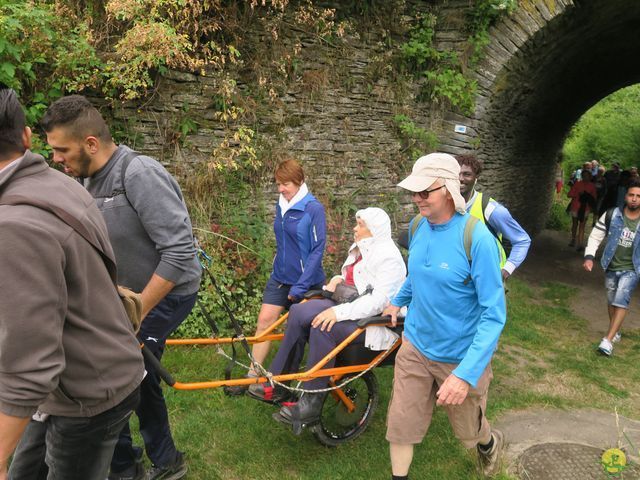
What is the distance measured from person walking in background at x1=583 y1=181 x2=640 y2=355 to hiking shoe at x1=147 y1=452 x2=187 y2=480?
183 inches

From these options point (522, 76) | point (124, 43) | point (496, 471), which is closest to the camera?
point (496, 471)

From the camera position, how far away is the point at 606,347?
6.04m

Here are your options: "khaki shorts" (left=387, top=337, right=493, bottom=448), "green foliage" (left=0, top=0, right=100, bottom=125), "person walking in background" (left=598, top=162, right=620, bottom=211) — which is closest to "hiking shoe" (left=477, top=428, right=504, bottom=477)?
"khaki shorts" (left=387, top=337, right=493, bottom=448)

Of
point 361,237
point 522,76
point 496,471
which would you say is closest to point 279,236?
point 361,237

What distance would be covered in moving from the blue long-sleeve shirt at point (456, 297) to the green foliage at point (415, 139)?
4955 millimetres

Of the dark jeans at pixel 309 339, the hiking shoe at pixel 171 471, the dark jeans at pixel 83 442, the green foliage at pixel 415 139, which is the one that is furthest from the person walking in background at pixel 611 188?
the dark jeans at pixel 83 442

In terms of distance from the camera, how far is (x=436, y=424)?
4.06 m

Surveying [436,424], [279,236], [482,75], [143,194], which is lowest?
[436,424]

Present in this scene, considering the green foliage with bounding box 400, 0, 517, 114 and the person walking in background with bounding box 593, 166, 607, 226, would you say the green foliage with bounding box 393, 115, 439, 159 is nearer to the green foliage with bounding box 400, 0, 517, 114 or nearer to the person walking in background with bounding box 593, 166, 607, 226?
the green foliage with bounding box 400, 0, 517, 114

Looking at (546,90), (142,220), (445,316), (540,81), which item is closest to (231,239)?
(142,220)

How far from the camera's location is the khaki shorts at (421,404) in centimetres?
300

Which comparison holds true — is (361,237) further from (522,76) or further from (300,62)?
(522,76)

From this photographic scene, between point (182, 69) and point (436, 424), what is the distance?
4553mm

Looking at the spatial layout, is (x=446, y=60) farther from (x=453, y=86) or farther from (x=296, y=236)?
(x=296, y=236)
